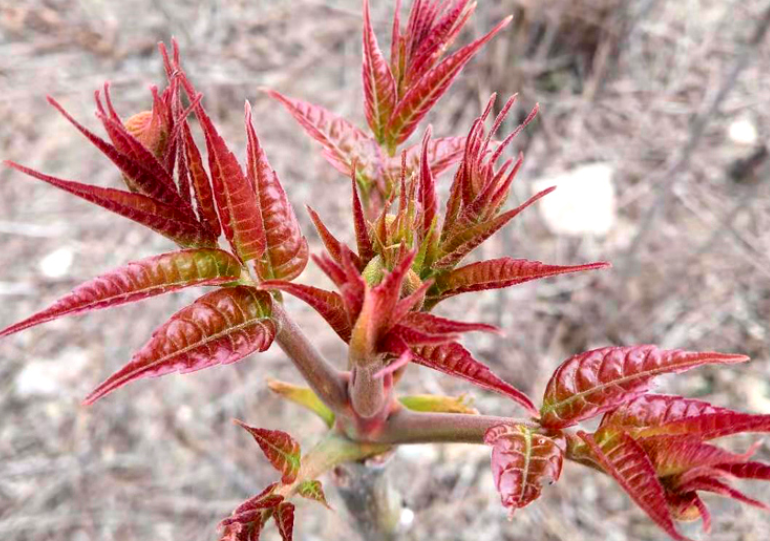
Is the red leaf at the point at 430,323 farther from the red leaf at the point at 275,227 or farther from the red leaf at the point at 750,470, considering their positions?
the red leaf at the point at 750,470

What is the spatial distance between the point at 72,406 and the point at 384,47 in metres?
2.90

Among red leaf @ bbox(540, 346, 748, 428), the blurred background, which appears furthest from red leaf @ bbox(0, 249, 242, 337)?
the blurred background

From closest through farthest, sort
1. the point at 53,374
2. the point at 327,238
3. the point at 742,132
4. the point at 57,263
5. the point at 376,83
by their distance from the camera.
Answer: the point at 327,238, the point at 376,83, the point at 53,374, the point at 57,263, the point at 742,132

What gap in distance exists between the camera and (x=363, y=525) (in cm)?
137

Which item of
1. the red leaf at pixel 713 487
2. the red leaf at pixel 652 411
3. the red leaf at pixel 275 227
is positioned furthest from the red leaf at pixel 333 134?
the red leaf at pixel 713 487

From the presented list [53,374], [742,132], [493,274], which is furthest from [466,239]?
[742,132]

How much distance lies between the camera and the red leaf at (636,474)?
77 cm

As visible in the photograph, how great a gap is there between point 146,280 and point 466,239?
0.42m

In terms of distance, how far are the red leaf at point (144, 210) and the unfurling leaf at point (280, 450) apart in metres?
0.27

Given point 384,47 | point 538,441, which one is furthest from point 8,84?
point 538,441

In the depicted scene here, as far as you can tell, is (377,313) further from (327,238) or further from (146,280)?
(146,280)

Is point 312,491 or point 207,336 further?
point 312,491

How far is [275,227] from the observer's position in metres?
0.93

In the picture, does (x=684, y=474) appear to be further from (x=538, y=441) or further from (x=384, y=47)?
(x=384, y=47)
